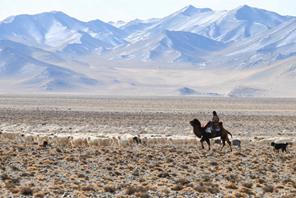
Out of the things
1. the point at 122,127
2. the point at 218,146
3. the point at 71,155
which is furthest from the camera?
the point at 122,127

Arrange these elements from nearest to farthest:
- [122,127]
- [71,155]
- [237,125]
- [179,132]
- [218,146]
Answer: [71,155], [218,146], [179,132], [122,127], [237,125]

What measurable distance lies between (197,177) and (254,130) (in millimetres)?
30716

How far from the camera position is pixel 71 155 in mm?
23750

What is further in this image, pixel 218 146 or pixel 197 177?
pixel 218 146

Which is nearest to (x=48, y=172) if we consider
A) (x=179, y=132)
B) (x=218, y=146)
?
(x=218, y=146)

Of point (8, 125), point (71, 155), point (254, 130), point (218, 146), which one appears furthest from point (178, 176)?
point (8, 125)

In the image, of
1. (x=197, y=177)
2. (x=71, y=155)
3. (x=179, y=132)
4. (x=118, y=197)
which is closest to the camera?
(x=118, y=197)

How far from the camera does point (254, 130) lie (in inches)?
1927

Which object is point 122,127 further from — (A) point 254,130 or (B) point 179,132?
(A) point 254,130

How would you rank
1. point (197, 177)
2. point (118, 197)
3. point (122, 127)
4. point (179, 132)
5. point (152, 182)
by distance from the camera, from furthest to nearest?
point (122, 127)
point (179, 132)
point (197, 177)
point (152, 182)
point (118, 197)

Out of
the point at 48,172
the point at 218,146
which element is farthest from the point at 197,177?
the point at 218,146

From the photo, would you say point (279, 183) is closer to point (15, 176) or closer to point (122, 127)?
point (15, 176)

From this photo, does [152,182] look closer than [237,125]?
Yes

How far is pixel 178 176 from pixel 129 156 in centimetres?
502
